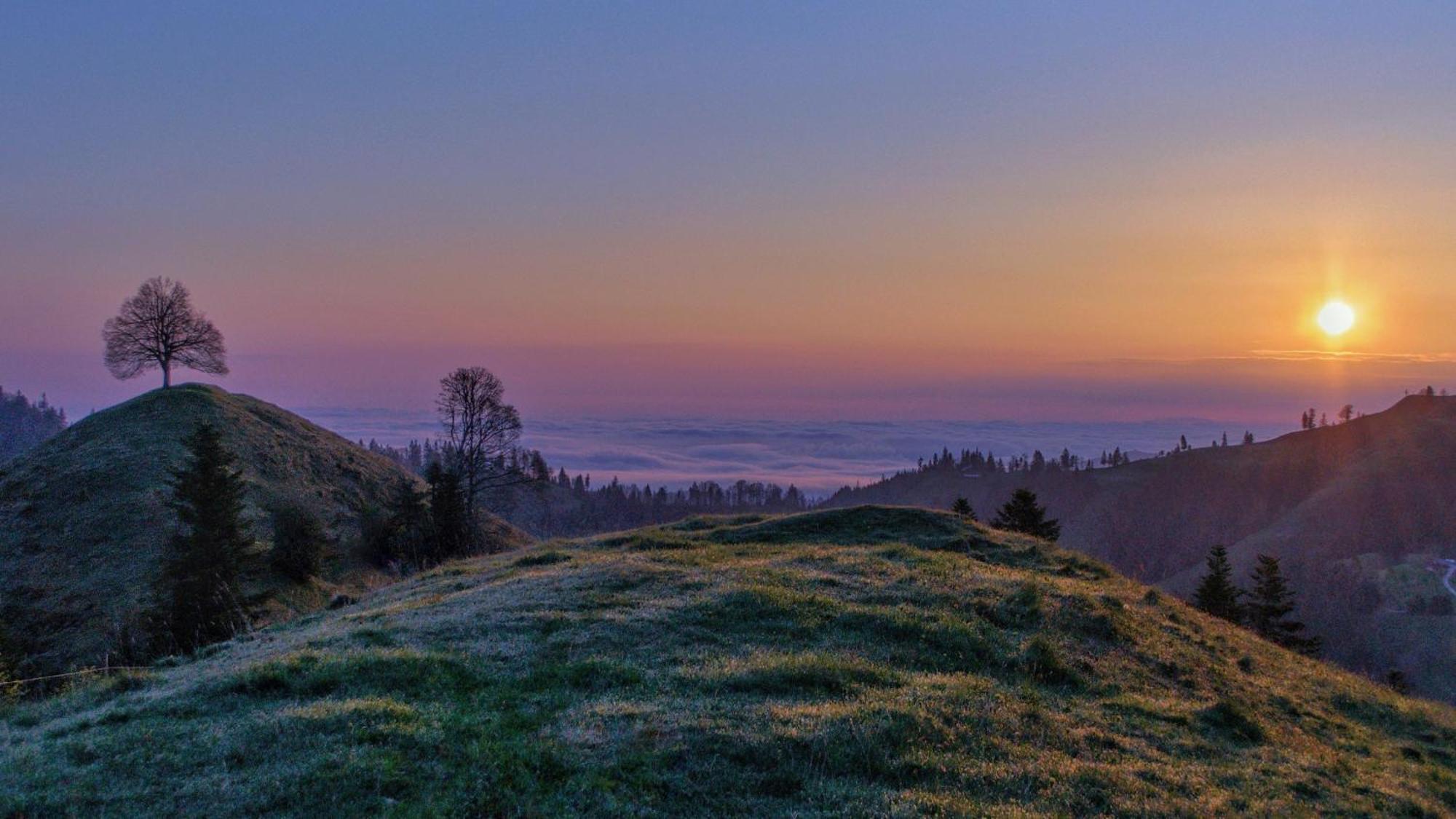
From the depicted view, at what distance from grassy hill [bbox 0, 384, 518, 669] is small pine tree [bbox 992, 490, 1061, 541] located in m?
40.9

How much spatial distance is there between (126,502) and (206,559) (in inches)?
788

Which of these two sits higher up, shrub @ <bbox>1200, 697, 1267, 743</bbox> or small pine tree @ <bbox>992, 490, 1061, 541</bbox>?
shrub @ <bbox>1200, 697, 1267, 743</bbox>

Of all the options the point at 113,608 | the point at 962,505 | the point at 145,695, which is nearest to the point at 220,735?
the point at 145,695

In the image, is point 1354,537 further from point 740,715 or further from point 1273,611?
point 740,715

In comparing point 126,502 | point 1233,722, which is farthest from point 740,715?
point 126,502

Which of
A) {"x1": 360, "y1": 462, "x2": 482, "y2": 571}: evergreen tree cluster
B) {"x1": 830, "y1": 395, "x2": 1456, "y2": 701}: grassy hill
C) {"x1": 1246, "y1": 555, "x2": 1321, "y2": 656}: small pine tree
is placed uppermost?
{"x1": 360, "y1": 462, "x2": 482, "y2": 571}: evergreen tree cluster

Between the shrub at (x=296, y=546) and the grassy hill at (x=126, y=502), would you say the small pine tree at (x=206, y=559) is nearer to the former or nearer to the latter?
the grassy hill at (x=126, y=502)

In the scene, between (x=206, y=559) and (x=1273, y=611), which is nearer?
(x=206, y=559)

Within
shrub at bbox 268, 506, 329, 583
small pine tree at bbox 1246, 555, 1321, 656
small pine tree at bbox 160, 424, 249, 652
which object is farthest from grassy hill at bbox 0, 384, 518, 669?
small pine tree at bbox 1246, 555, 1321, 656

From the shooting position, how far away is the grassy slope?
855cm

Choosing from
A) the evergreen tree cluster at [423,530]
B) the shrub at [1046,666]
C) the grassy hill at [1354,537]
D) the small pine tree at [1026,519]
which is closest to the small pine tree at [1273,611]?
the small pine tree at [1026,519]

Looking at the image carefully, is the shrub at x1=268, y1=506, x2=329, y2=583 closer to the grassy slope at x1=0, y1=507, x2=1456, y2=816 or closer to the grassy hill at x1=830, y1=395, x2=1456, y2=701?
the grassy slope at x1=0, y1=507, x2=1456, y2=816

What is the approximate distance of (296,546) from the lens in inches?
1796

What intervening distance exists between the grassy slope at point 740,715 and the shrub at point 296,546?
28867 mm
